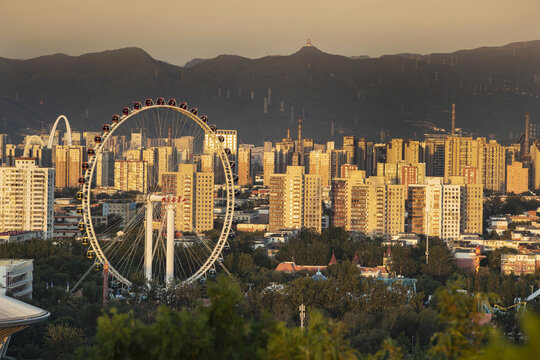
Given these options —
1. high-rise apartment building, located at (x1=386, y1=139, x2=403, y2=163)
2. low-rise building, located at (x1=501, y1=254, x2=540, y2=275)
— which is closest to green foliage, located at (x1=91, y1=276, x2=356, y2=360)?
low-rise building, located at (x1=501, y1=254, x2=540, y2=275)

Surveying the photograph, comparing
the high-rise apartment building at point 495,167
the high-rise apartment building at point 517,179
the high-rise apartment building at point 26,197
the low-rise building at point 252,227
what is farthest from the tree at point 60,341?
the high-rise apartment building at point 495,167

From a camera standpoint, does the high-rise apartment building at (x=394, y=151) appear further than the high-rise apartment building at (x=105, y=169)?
Yes

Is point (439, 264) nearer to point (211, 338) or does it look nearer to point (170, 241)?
point (170, 241)

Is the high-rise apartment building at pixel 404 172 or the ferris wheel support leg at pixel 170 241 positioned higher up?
the high-rise apartment building at pixel 404 172

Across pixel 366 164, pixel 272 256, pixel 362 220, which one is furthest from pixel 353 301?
pixel 366 164

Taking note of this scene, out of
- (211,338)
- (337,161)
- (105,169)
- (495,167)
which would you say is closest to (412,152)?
(337,161)

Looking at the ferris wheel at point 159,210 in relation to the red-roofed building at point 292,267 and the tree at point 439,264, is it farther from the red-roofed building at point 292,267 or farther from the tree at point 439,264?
the tree at point 439,264
